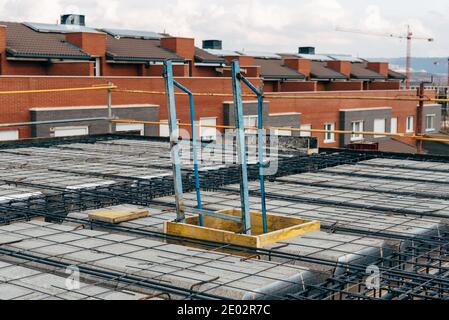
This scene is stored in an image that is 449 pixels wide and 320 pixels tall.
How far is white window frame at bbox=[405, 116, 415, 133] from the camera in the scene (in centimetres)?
6749

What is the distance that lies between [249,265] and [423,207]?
4.40 m

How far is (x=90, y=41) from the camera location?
44.2 m

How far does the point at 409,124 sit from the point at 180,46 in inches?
1149

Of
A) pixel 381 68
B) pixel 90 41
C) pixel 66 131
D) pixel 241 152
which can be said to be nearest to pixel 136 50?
pixel 90 41

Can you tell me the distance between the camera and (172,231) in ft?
27.2

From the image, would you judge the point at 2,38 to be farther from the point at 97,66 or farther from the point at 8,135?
the point at 8,135

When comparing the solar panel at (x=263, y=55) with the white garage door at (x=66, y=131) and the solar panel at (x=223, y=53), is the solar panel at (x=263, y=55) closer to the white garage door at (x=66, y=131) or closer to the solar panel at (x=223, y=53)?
the solar panel at (x=223, y=53)

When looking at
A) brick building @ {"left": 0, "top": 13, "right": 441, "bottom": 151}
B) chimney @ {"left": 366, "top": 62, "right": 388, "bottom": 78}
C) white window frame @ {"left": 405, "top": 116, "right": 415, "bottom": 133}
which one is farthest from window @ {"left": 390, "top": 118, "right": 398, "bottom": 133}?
chimney @ {"left": 366, "top": 62, "right": 388, "bottom": 78}

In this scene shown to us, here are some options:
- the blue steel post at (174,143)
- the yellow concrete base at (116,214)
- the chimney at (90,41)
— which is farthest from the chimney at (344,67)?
the blue steel post at (174,143)

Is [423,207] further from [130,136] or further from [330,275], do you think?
[130,136]

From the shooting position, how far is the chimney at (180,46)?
5047 centimetres

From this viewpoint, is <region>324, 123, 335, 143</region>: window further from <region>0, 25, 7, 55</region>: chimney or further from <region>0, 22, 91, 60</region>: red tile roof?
<region>0, 25, 7, 55</region>: chimney

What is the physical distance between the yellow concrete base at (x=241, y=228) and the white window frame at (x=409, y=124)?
61.1 m
